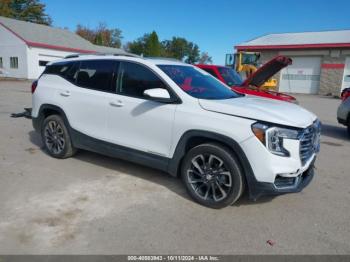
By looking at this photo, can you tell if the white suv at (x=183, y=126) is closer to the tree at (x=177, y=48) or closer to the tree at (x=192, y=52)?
the tree at (x=177, y=48)

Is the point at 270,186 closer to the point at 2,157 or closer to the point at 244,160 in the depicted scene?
the point at 244,160

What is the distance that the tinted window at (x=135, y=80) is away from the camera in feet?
14.3

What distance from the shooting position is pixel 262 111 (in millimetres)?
3660

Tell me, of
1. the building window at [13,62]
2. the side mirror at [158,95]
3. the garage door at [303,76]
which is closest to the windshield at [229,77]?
the side mirror at [158,95]

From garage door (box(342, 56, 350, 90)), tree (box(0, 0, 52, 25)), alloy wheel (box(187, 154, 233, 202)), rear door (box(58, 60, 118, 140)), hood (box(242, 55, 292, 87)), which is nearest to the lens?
alloy wheel (box(187, 154, 233, 202))

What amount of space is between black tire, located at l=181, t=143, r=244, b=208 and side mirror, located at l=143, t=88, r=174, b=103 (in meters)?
0.76

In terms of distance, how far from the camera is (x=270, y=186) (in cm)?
351

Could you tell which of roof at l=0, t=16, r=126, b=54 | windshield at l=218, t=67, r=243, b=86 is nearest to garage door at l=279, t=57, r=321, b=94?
windshield at l=218, t=67, r=243, b=86

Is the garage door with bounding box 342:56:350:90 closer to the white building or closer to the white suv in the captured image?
the white suv

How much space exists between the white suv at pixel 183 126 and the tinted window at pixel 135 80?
2 centimetres

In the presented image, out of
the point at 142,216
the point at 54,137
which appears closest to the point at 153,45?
the point at 54,137

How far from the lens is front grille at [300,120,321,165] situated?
3689 mm

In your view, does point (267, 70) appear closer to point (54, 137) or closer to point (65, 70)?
point (65, 70)

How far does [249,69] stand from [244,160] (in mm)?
16093
